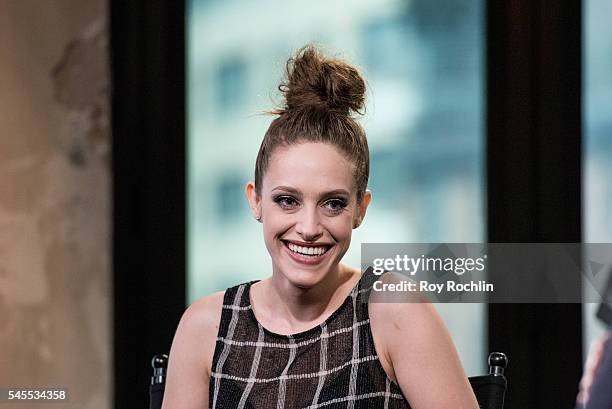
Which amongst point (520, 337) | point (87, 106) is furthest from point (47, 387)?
point (520, 337)

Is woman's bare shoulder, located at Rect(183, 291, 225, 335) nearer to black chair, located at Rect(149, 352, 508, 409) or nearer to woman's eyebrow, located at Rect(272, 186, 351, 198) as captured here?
woman's eyebrow, located at Rect(272, 186, 351, 198)

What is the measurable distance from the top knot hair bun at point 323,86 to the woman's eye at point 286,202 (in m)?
0.16

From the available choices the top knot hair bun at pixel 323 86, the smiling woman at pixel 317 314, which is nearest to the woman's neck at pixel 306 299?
the smiling woman at pixel 317 314

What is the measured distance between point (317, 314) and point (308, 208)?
0.21 metres

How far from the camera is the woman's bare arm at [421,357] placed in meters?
1.35

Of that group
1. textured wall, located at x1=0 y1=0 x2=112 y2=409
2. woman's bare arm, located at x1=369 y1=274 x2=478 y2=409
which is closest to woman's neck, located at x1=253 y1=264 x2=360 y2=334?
woman's bare arm, located at x1=369 y1=274 x2=478 y2=409

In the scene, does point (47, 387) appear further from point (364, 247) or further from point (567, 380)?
point (567, 380)

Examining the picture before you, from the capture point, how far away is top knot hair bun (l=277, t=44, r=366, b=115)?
58.2 inches

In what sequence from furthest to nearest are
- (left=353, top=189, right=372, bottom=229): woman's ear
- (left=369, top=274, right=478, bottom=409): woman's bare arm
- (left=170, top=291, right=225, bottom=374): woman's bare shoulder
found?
(left=170, top=291, right=225, bottom=374): woman's bare shoulder < (left=353, top=189, right=372, bottom=229): woman's ear < (left=369, top=274, right=478, bottom=409): woman's bare arm

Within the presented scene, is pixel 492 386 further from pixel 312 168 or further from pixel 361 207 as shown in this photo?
pixel 312 168

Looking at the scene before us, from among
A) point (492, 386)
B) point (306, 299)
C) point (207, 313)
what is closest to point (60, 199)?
point (207, 313)

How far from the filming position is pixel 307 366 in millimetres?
1464

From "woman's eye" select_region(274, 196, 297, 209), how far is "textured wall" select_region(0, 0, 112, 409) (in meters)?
1.48

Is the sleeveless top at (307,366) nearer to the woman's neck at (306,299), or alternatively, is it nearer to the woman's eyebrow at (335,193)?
the woman's neck at (306,299)
